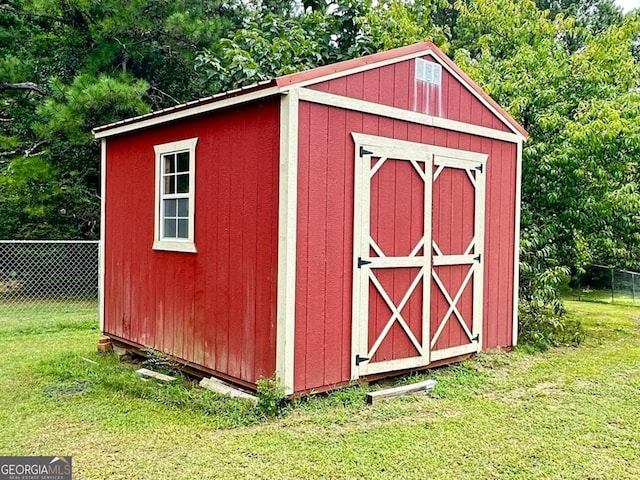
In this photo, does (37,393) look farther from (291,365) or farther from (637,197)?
(637,197)

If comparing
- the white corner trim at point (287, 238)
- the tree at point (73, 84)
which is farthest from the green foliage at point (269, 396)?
the tree at point (73, 84)

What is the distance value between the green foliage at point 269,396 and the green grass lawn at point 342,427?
82mm

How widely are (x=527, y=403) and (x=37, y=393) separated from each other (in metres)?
4.27

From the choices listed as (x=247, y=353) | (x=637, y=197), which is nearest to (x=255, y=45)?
(x=637, y=197)

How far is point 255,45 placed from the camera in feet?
39.0

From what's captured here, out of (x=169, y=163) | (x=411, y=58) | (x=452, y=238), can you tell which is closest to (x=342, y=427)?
(x=452, y=238)

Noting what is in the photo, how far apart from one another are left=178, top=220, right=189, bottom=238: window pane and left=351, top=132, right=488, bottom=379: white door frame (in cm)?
173

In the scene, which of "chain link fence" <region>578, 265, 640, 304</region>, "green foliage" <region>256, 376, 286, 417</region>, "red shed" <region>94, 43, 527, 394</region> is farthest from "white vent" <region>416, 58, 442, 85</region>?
"chain link fence" <region>578, 265, 640, 304</region>

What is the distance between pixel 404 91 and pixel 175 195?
8.04 feet

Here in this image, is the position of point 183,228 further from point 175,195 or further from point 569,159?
point 569,159

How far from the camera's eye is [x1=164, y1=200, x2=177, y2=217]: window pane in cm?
561

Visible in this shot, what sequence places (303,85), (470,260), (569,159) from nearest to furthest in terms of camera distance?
(303,85) → (470,260) → (569,159)

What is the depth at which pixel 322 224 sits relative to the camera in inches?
179

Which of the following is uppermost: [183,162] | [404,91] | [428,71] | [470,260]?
[428,71]
